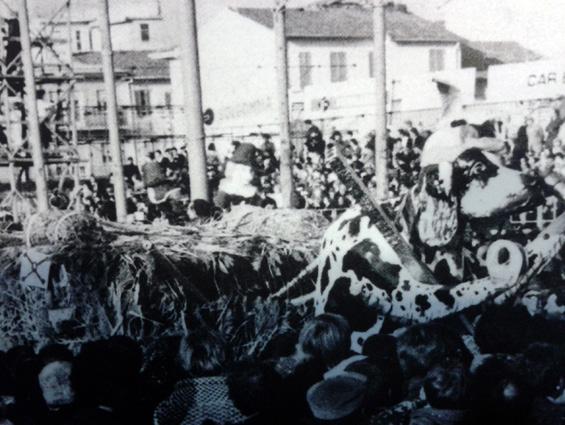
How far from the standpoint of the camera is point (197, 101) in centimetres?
412

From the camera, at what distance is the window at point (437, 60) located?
434cm

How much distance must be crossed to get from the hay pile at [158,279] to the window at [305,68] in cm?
77

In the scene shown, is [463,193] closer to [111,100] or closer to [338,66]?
[338,66]

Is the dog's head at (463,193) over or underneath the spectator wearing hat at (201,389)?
over

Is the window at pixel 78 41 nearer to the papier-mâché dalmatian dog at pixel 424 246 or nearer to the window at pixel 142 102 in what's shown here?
the window at pixel 142 102

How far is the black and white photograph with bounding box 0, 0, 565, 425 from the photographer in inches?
149

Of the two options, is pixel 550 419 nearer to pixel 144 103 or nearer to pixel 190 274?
pixel 190 274

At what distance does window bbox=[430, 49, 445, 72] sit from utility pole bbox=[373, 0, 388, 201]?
0.41 meters

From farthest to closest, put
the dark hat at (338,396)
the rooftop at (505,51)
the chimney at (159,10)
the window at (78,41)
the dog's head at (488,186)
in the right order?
the chimney at (159,10)
the window at (78,41)
the rooftop at (505,51)
the dark hat at (338,396)
the dog's head at (488,186)

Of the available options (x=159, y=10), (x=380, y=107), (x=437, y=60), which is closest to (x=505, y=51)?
(x=437, y=60)

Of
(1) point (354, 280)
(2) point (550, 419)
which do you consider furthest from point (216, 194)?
(2) point (550, 419)

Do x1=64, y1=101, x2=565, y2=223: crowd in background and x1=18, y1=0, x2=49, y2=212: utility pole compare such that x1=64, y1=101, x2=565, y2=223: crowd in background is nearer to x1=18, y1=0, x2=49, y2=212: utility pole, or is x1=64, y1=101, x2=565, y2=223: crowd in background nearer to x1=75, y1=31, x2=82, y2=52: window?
x1=18, y1=0, x2=49, y2=212: utility pole

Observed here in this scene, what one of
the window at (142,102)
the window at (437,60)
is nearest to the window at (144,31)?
the window at (142,102)

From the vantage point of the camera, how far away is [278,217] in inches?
A: 166
